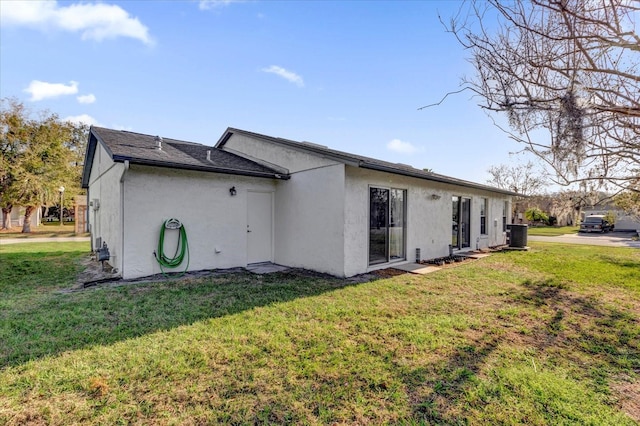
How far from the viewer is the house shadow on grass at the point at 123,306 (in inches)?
149

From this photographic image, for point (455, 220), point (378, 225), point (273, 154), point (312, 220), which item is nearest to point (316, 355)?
point (312, 220)

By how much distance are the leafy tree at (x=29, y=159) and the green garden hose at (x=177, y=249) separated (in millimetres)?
20230

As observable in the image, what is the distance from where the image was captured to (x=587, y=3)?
2.81 m

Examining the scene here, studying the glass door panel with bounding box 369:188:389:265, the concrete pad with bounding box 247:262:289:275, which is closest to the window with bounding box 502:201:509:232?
the glass door panel with bounding box 369:188:389:265

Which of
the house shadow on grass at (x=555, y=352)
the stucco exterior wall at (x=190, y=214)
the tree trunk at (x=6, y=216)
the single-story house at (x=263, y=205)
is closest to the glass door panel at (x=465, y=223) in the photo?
the single-story house at (x=263, y=205)

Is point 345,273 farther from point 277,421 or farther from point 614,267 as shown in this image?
point 614,267

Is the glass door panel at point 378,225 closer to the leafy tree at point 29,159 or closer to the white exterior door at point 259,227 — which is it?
the white exterior door at point 259,227

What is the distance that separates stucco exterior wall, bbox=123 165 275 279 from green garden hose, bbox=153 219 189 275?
10 cm

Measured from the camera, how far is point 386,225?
8617 millimetres

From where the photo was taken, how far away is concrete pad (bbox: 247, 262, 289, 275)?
8.15 metres

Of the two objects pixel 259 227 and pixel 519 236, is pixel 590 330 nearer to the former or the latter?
pixel 259 227

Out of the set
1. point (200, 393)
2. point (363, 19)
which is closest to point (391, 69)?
point (363, 19)

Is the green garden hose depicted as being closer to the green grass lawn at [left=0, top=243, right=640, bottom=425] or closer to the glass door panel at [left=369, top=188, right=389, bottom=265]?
the green grass lawn at [left=0, top=243, right=640, bottom=425]

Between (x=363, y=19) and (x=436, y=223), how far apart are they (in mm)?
6694
